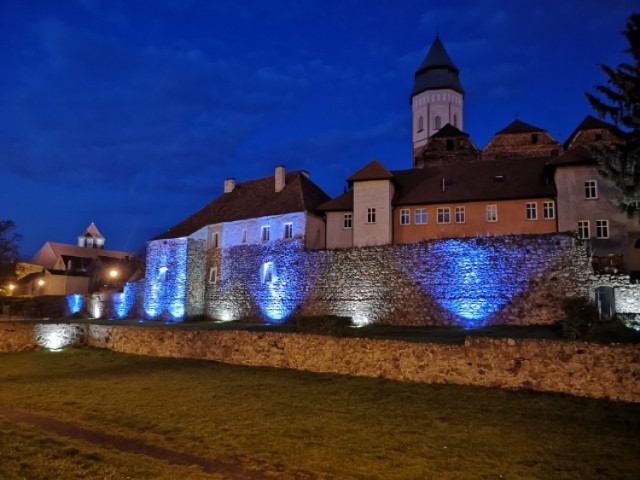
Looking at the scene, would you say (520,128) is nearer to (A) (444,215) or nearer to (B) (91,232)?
(A) (444,215)

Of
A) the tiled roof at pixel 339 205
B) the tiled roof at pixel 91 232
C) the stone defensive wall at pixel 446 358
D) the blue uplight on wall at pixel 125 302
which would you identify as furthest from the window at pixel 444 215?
the tiled roof at pixel 91 232

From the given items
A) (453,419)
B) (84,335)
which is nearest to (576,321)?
(453,419)

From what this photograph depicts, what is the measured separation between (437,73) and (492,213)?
120 feet

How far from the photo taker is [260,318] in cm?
3394

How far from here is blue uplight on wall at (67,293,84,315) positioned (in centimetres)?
4849

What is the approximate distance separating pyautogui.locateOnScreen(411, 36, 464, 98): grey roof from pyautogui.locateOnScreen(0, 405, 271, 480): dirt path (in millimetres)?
59206

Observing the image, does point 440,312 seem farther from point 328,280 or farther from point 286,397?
point 286,397

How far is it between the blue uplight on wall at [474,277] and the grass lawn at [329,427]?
12.9m

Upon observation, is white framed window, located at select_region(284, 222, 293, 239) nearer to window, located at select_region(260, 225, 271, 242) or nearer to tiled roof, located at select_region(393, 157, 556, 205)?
window, located at select_region(260, 225, 271, 242)

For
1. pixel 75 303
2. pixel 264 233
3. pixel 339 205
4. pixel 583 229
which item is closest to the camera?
pixel 583 229

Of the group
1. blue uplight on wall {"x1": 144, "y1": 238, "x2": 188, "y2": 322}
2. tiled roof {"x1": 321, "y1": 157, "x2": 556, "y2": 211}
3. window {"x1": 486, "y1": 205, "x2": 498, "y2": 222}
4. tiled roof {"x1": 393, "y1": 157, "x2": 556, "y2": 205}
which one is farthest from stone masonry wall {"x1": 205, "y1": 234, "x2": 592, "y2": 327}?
tiled roof {"x1": 393, "y1": 157, "x2": 556, "y2": 205}

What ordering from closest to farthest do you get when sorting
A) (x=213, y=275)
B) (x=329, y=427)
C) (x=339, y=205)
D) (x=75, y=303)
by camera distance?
(x=329, y=427)
(x=339, y=205)
(x=213, y=275)
(x=75, y=303)

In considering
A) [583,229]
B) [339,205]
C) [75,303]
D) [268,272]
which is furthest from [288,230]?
[75,303]

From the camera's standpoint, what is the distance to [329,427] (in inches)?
408
